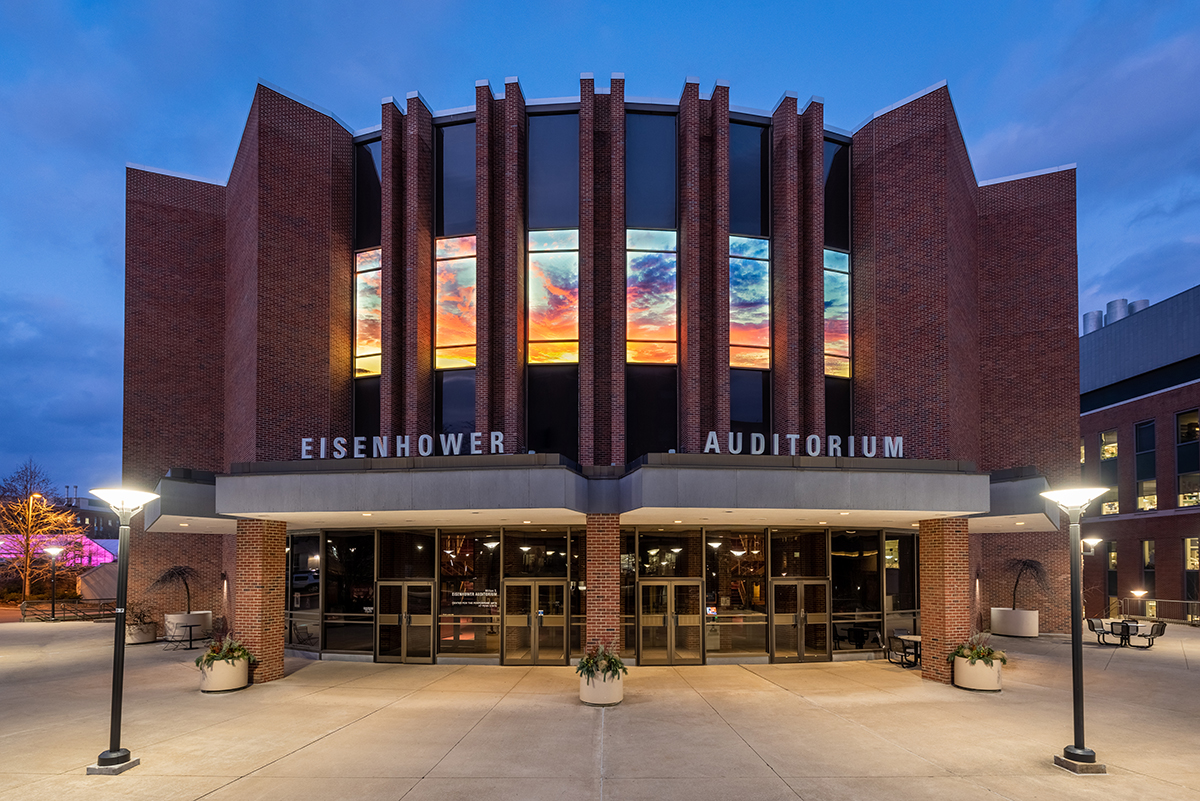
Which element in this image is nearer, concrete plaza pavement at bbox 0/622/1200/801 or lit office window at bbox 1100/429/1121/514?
concrete plaza pavement at bbox 0/622/1200/801

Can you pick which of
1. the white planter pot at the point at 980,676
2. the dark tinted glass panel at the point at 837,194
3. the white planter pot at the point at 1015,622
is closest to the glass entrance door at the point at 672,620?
the white planter pot at the point at 980,676

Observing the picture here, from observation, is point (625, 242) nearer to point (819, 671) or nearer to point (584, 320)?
point (584, 320)

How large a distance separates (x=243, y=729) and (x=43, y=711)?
5.54m

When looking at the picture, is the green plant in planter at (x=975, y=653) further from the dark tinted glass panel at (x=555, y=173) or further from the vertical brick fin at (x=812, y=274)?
the dark tinted glass panel at (x=555, y=173)

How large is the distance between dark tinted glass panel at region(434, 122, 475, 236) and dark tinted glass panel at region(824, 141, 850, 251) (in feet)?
39.3

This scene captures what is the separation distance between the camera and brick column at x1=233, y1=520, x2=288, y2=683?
62.3 ft

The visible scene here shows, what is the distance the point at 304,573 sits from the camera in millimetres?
23391

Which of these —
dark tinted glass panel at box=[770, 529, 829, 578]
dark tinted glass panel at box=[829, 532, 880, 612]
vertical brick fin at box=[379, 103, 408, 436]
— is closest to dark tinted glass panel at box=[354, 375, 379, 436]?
vertical brick fin at box=[379, 103, 408, 436]

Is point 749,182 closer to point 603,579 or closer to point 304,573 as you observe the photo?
point 603,579

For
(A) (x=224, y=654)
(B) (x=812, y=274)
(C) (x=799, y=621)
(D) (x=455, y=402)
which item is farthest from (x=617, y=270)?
(A) (x=224, y=654)

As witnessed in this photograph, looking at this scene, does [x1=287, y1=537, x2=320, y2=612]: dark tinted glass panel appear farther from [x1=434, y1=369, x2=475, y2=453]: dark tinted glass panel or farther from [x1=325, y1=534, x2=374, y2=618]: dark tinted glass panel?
[x1=434, y1=369, x2=475, y2=453]: dark tinted glass panel

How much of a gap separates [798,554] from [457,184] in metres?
16.1

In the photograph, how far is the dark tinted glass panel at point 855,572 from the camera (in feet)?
74.1

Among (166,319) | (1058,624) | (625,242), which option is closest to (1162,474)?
(1058,624)
